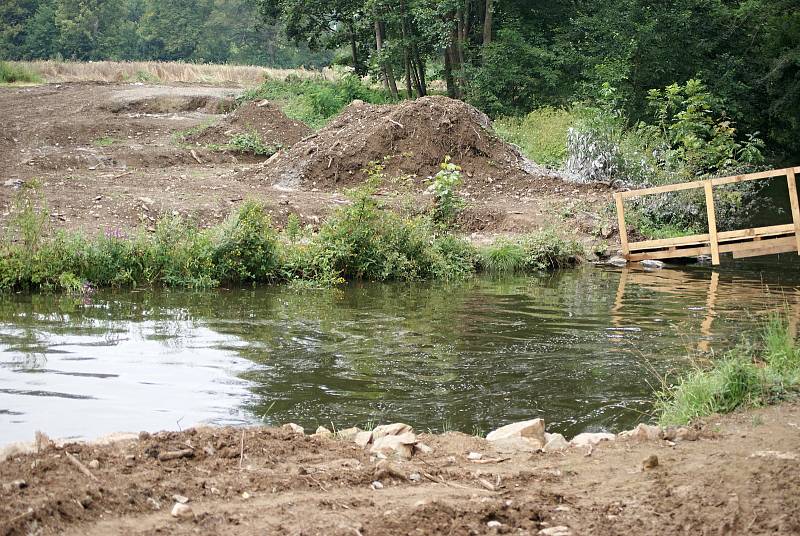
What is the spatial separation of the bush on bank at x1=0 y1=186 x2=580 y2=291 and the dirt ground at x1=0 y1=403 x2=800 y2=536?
27.4 feet

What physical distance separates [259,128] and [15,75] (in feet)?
65.3

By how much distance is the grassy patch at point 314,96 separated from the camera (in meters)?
31.2

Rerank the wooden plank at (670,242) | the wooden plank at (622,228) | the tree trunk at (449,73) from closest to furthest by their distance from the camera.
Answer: the wooden plank at (670,242) → the wooden plank at (622,228) → the tree trunk at (449,73)

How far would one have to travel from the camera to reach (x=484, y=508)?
4586 mm

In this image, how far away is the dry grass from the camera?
150ft

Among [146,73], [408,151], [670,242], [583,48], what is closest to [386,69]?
[583,48]

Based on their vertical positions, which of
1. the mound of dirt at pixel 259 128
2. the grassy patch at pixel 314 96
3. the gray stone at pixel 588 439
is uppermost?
the grassy patch at pixel 314 96

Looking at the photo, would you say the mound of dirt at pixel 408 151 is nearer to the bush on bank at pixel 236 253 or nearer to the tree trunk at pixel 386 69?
the bush on bank at pixel 236 253

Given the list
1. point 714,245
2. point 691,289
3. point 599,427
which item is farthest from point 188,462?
point 714,245

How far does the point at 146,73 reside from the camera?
4753 cm

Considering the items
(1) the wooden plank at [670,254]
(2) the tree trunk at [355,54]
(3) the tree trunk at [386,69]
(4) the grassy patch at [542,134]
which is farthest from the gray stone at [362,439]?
(2) the tree trunk at [355,54]

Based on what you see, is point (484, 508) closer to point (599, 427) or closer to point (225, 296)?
point (599, 427)

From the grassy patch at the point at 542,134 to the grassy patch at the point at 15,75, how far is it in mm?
22891

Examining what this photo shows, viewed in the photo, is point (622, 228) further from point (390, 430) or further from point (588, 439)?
point (390, 430)
